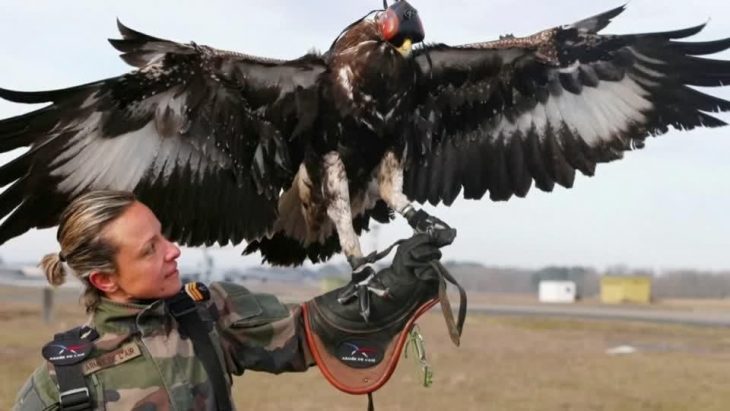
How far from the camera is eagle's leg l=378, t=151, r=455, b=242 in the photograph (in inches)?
104

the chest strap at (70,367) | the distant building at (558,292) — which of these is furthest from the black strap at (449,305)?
the distant building at (558,292)

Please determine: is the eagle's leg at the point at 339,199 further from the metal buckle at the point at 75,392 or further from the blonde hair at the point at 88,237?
the metal buckle at the point at 75,392

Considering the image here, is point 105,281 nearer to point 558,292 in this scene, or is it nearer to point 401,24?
point 401,24

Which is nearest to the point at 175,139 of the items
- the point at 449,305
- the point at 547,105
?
the point at 449,305

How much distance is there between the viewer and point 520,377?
609 inches

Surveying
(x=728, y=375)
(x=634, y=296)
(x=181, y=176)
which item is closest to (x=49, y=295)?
(x=728, y=375)

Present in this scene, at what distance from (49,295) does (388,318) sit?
78.0 feet

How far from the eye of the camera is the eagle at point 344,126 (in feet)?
9.06

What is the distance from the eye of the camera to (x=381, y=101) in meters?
2.77

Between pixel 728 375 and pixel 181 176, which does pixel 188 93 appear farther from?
pixel 728 375

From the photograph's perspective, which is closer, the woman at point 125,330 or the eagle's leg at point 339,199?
the woman at point 125,330

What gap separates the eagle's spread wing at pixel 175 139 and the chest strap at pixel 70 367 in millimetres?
717

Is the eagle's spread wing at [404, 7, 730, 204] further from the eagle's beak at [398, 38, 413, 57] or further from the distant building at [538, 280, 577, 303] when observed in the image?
the distant building at [538, 280, 577, 303]

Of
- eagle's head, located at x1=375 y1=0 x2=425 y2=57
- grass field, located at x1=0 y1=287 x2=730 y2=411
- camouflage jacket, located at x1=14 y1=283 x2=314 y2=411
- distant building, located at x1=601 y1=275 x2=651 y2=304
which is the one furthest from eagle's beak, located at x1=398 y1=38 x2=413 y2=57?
distant building, located at x1=601 y1=275 x2=651 y2=304
